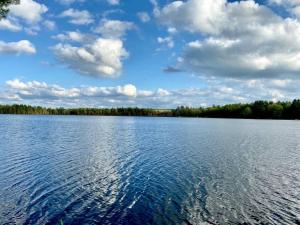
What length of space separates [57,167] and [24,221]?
45.8 ft

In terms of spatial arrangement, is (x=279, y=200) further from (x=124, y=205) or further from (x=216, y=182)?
(x=124, y=205)

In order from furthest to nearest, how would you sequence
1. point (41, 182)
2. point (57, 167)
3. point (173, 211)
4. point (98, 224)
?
point (57, 167) < point (41, 182) < point (173, 211) < point (98, 224)

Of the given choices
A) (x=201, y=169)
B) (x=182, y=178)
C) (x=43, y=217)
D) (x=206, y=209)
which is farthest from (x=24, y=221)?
(x=201, y=169)

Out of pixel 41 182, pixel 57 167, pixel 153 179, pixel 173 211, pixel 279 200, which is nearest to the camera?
pixel 173 211

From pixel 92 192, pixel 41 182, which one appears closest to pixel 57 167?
pixel 41 182

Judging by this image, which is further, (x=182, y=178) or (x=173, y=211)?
(x=182, y=178)

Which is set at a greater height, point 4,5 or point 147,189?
point 4,5

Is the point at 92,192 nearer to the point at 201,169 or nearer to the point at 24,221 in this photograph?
the point at 24,221

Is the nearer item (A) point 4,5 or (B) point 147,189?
(A) point 4,5

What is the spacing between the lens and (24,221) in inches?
604

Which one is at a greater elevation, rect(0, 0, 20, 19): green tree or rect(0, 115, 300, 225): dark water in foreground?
rect(0, 0, 20, 19): green tree

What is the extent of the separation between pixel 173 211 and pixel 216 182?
8.01 meters

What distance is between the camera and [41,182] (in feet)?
76.1

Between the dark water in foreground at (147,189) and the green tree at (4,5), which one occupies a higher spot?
the green tree at (4,5)
